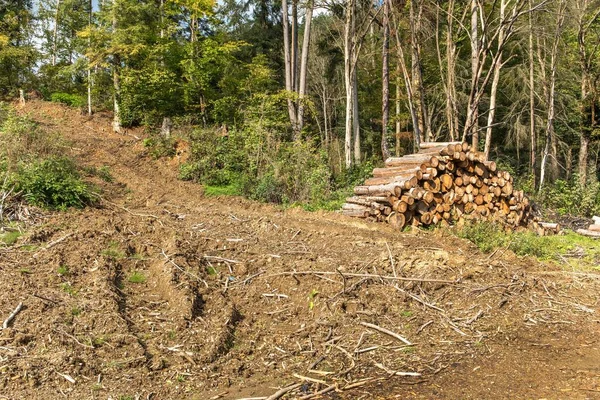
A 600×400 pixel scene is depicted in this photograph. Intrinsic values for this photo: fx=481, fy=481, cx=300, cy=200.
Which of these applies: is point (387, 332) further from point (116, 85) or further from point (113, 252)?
point (116, 85)

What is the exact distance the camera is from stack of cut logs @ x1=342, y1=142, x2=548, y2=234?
918 cm

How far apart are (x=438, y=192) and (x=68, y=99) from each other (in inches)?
730

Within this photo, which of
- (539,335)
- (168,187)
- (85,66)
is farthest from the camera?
(85,66)

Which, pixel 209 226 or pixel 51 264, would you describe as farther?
pixel 209 226

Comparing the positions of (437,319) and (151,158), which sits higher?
(151,158)

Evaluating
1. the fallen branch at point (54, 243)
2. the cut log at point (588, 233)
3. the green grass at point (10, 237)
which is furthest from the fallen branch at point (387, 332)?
the cut log at point (588, 233)

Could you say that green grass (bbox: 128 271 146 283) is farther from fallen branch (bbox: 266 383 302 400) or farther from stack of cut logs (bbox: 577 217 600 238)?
stack of cut logs (bbox: 577 217 600 238)

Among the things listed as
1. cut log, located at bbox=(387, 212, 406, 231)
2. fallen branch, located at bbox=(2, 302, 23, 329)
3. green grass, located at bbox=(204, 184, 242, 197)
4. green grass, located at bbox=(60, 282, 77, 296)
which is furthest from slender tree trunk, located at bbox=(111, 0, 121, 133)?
fallen branch, located at bbox=(2, 302, 23, 329)

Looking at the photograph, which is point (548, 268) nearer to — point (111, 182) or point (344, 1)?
point (111, 182)

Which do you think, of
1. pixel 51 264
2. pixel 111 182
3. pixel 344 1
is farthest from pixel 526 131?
pixel 51 264

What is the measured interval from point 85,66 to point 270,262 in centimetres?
1495

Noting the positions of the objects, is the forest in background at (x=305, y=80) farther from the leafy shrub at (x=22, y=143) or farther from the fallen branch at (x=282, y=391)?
the fallen branch at (x=282, y=391)

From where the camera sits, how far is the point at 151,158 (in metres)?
15.2

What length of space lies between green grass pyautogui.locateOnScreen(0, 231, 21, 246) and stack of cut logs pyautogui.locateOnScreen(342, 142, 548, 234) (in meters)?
5.75
